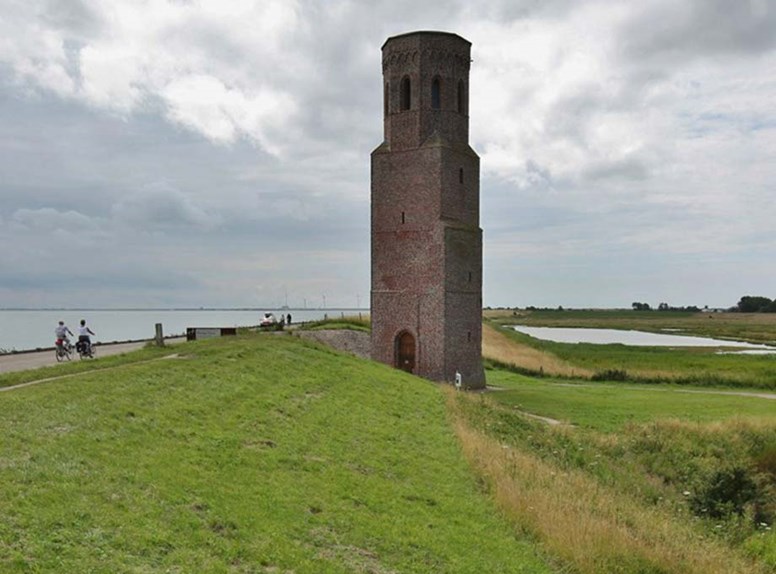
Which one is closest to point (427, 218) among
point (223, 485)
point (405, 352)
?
point (405, 352)

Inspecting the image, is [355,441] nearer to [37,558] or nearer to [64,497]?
[64,497]

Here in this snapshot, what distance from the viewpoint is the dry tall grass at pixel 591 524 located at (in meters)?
11.4

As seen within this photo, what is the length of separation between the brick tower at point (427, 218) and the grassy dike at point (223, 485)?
17.0 m

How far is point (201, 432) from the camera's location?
13852mm

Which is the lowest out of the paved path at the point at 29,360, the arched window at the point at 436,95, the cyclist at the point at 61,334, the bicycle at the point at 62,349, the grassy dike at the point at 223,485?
the grassy dike at the point at 223,485

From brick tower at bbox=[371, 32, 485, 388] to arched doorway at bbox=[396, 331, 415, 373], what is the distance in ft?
0.18

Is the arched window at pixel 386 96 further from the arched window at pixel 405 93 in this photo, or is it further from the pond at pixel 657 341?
the pond at pixel 657 341

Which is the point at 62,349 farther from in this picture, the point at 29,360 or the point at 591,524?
the point at 591,524

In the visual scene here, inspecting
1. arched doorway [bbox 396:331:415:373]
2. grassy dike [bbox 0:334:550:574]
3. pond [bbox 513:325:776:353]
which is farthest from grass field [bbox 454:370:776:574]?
pond [bbox 513:325:776:353]

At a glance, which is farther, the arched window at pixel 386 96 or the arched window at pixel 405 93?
the arched window at pixel 386 96

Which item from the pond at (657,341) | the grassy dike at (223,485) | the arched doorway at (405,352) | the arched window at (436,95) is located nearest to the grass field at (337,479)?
the grassy dike at (223,485)

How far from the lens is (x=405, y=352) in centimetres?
3741

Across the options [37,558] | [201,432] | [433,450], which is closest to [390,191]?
[433,450]

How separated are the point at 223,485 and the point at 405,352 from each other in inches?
1044
